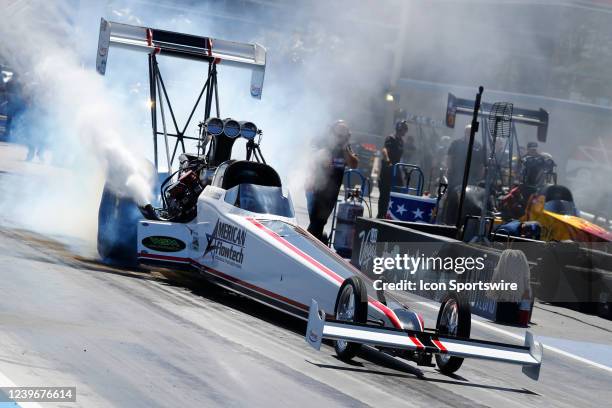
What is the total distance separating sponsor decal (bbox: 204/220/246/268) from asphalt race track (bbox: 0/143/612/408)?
1.38 feet

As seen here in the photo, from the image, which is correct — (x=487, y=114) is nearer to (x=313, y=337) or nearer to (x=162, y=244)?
(x=162, y=244)

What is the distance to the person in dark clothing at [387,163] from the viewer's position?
19.5m

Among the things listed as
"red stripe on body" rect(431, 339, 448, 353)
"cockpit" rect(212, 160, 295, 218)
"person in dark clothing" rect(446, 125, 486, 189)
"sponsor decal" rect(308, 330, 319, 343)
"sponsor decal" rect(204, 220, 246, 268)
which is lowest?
"sponsor decal" rect(308, 330, 319, 343)

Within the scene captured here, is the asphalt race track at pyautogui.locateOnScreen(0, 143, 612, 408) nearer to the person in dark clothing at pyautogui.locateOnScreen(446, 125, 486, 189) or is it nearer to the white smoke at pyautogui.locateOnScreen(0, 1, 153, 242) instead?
the white smoke at pyautogui.locateOnScreen(0, 1, 153, 242)

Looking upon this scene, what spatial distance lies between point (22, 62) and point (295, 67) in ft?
51.3

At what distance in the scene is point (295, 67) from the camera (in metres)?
35.8

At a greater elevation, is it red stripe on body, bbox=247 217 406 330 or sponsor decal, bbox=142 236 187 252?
red stripe on body, bbox=247 217 406 330

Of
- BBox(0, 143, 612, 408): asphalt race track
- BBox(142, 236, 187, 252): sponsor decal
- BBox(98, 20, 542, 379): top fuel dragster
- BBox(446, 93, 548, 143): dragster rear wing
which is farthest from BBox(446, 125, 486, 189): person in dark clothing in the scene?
BBox(142, 236, 187, 252): sponsor decal

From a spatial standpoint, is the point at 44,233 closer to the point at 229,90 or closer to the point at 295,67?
the point at 229,90

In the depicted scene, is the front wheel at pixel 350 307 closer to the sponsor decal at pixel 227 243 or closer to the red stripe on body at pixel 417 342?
the red stripe on body at pixel 417 342

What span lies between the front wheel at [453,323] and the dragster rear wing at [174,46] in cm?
597

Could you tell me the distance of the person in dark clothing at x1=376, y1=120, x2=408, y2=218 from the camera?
1950 centimetres

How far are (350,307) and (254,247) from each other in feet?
6.04

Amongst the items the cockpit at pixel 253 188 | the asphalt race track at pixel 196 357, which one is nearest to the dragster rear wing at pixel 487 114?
the asphalt race track at pixel 196 357
